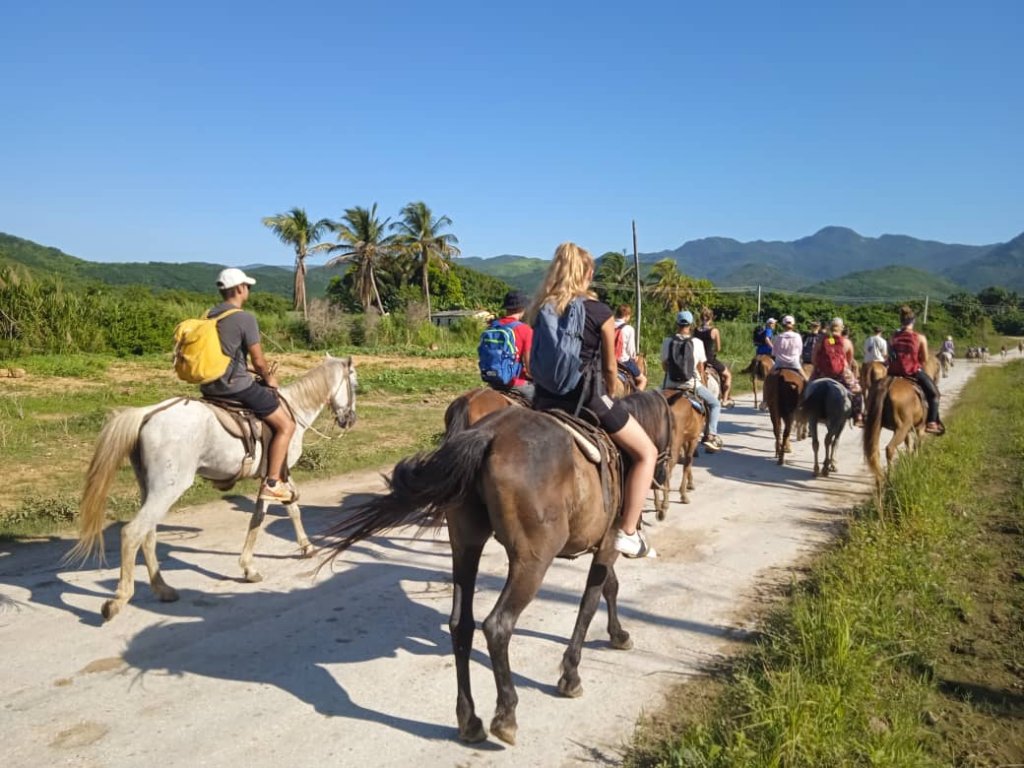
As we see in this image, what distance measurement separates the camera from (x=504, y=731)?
358cm

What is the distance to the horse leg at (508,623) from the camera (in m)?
3.48

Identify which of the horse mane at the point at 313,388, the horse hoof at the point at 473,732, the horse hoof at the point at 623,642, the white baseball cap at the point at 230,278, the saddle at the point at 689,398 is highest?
the white baseball cap at the point at 230,278

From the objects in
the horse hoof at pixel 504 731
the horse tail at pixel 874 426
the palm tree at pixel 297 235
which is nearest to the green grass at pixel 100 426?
the horse hoof at pixel 504 731

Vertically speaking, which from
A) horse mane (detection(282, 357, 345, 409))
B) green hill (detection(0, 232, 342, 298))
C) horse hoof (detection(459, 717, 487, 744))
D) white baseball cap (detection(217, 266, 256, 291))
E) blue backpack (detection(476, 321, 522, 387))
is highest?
green hill (detection(0, 232, 342, 298))

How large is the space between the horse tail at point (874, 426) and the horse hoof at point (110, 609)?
845 cm

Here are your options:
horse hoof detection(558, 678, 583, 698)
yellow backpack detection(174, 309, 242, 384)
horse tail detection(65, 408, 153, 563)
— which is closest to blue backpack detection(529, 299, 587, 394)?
horse hoof detection(558, 678, 583, 698)

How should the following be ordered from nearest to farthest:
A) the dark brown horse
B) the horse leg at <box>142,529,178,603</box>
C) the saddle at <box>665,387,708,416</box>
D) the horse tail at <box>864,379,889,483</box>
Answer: the horse leg at <box>142,529,178,603</box> → the saddle at <box>665,387,708,416</box> → the horse tail at <box>864,379,889,483</box> → the dark brown horse

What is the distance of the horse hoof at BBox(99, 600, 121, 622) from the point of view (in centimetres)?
498

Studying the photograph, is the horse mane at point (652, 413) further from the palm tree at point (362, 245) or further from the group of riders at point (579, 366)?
the palm tree at point (362, 245)

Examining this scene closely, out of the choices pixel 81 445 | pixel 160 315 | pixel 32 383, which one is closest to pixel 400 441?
pixel 81 445

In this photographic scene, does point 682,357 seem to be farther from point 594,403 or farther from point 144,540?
point 144,540

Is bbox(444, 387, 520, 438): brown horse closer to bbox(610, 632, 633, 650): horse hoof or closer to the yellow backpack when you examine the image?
the yellow backpack

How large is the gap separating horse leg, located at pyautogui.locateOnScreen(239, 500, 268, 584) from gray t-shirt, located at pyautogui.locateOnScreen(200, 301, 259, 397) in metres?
1.03

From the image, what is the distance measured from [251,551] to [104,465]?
1.37 m
